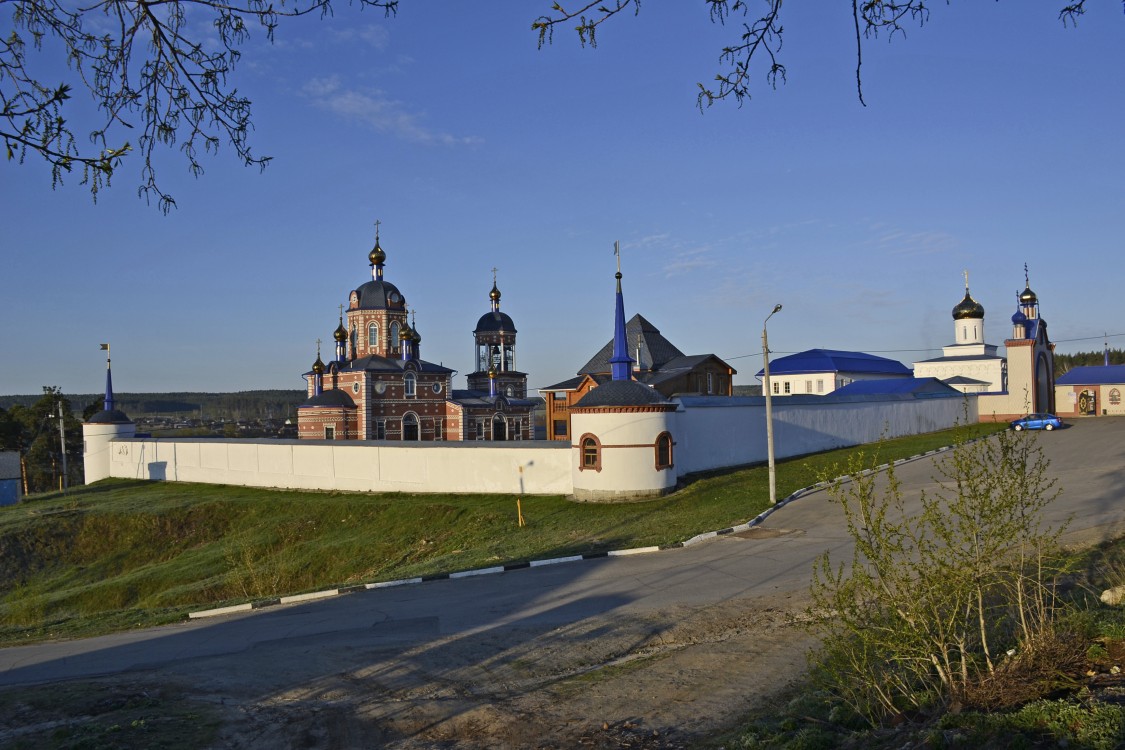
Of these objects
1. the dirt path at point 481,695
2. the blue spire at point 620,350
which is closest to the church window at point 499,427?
the blue spire at point 620,350

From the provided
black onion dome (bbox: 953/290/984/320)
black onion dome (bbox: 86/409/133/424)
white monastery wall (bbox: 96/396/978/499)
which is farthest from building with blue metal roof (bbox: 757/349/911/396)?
black onion dome (bbox: 86/409/133/424)

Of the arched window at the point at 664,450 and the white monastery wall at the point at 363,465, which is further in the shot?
the white monastery wall at the point at 363,465

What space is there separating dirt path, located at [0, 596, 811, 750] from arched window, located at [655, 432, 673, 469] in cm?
1348

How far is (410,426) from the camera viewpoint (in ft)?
180

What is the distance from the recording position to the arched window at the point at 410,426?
178 feet

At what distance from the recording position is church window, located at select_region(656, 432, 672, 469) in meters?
24.5

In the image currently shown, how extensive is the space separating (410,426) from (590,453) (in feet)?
105

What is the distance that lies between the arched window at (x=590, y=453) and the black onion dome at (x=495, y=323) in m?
43.2

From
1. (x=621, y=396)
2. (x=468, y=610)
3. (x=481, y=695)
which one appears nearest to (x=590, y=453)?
(x=621, y=396)

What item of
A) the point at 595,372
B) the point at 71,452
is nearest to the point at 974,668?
the point at 595,372

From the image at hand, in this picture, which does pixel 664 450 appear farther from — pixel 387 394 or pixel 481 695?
pixel 387 394

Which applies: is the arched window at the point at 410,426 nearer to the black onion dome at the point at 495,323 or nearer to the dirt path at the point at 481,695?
the black onion dome at the point at 495,323

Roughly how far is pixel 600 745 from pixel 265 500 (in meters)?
29.4

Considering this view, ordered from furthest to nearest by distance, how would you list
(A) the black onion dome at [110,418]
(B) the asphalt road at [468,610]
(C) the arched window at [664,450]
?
(A) the black onion dome at [110,418] < (C) the arched window at [664,450] < (B) the asphalt road at [468,610]
